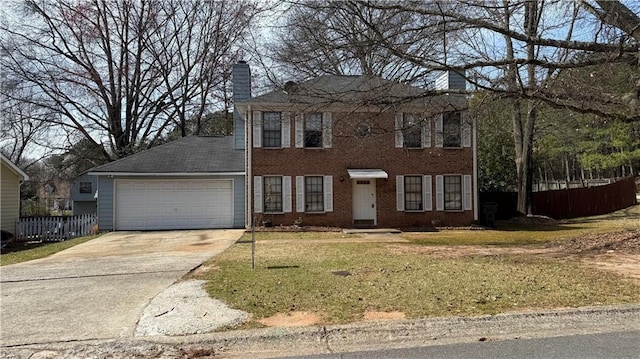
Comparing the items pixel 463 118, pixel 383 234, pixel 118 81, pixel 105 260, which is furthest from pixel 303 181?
pixel 118 81

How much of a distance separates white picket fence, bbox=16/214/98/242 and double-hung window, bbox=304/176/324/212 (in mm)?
8791

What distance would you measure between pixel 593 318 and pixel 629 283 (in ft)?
6.93

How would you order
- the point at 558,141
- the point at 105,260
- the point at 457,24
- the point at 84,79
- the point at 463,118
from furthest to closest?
the point at 558,141 → the point at 84,79 → the point at 463,118 → the point at 105,260 → the point at 457,24

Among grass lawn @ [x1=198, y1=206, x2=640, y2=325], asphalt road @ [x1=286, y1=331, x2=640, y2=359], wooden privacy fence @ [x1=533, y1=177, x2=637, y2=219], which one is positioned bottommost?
asphalt road @ [x1=286, y1=331, x2=640, y2=359]

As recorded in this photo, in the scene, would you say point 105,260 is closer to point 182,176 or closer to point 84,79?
point 182,176

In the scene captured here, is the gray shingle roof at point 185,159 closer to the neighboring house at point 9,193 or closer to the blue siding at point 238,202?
the blue siding at point 238,202

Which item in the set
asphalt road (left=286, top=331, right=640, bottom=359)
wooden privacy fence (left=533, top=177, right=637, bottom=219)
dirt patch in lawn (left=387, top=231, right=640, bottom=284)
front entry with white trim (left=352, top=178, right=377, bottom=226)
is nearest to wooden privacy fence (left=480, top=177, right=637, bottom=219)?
wooden privacy fence (left=533, top=177, right=637, bottom=219)

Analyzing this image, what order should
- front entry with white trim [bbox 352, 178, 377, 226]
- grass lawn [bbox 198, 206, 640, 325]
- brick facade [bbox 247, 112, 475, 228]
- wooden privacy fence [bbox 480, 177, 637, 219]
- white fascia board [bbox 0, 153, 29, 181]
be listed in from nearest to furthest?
grass lawn [bbox 198, 206, 640, 325]
brick facade [bbox 247, 112, 475, 228]
front entry with white trim [bbox 352, 178, 377, 226]
white fascia board [bbox 0, 153, 29, 181]
wooden privacy fence [bbox 480, 177, 637, 219]

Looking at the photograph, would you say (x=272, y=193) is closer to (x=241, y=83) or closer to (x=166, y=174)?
(x=166, y=174)

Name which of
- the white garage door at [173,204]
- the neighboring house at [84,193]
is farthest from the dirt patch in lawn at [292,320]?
the neighboring house at [84,193]

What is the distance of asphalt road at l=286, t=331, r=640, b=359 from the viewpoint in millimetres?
4238

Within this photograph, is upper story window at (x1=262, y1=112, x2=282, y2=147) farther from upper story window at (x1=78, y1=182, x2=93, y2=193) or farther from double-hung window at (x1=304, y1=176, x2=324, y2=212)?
upper story window at (x1=78, y1=182, x2=93, y2=193)

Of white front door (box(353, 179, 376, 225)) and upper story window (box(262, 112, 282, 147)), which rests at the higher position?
upper story window (box(262, 112, 282, 147))

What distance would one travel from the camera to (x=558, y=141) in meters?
Answer: 34.5
